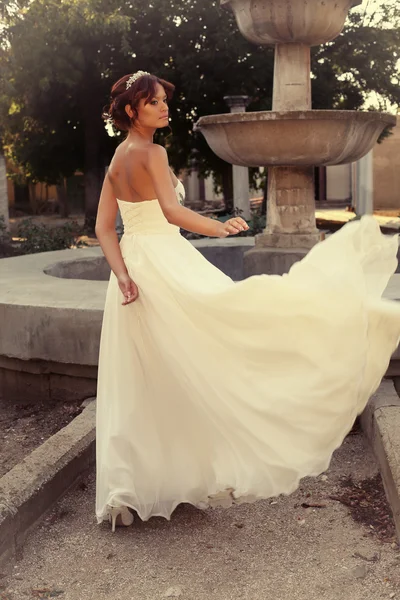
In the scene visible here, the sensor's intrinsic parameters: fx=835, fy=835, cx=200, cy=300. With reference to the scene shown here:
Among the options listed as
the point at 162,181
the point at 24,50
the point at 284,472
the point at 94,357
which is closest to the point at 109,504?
the point at 284,472

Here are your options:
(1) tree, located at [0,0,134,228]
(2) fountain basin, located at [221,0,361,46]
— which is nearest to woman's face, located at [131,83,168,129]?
(2) fountain basin, located at [221,0,361,46]

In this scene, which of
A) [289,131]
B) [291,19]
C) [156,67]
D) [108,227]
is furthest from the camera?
[156,67]

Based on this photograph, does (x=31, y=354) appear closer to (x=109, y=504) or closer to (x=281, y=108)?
(x=109, y=504)

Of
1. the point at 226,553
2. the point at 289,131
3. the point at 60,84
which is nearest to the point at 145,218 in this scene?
the point at 226,553

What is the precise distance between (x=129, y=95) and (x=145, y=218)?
0.51 m

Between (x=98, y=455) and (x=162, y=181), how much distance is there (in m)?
1.21

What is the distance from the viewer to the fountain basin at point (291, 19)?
23.6ft

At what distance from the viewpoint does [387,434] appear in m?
3.95

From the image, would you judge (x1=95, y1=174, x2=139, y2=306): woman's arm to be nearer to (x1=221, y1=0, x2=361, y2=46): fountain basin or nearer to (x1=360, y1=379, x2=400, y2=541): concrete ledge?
(x1=360, y1=379, x2=400, y2=541): concrete ledge

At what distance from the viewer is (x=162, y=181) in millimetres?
3348

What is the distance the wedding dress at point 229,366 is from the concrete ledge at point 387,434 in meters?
0.53

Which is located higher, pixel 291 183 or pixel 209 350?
pixel 291 183

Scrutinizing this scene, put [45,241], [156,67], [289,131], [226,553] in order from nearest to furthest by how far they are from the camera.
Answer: [226,553], [289,131], [45,241], [156,67]

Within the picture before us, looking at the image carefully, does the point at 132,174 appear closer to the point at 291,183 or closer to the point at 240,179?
the point at 291,183
